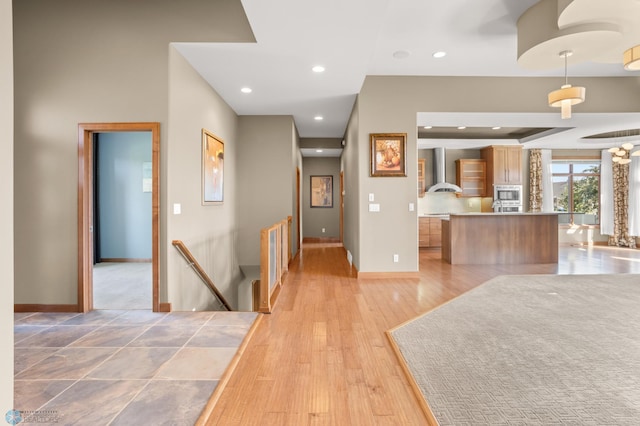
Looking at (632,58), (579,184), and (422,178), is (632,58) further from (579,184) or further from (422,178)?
(579,184)

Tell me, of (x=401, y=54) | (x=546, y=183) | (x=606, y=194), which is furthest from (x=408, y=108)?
(x=606, y=194)

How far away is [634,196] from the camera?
8703 millimetres

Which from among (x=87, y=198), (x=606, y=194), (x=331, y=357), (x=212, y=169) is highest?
(x=212, y=169)

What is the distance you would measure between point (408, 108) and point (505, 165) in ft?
17.0

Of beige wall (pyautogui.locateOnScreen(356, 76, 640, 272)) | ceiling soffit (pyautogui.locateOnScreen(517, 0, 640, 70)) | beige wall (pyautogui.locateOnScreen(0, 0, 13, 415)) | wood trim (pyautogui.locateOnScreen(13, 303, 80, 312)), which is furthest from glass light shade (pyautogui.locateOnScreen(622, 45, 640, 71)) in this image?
Result: wood trim (pyautogui.locateOnScreen(13, 303, 80, 312))

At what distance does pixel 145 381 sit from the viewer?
2.10 metres

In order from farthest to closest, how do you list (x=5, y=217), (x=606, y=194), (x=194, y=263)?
1. (x=606, y=194)
2. (x=194, y=263)
3. (x=5, y=217)

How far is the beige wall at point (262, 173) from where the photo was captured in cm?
639

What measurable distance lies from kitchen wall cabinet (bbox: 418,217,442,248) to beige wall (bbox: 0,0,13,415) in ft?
27.3

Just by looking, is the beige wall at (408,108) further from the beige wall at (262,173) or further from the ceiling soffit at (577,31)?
the beige wall at (262,173)

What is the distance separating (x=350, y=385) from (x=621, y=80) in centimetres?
645

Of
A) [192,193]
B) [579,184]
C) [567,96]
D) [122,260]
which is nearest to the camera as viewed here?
[567,96]

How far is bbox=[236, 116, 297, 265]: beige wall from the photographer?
6387 millimetres

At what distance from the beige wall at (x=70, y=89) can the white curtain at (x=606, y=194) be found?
1087 centimetres
